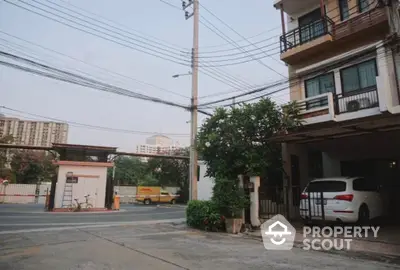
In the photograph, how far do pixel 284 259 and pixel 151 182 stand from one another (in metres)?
32.4

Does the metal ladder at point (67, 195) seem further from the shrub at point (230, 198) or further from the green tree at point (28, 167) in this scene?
the green tree at point (28, 167)

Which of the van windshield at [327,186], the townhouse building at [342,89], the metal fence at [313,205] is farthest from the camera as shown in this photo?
the townhouse building at [342,89]

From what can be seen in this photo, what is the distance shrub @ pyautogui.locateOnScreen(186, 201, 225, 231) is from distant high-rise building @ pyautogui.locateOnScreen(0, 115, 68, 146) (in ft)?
98.5

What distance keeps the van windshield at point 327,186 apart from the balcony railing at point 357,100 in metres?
2.89

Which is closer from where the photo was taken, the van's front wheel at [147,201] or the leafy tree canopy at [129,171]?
the van's front wheel at [147,201]

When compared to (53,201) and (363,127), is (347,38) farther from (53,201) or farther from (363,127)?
(53,201)

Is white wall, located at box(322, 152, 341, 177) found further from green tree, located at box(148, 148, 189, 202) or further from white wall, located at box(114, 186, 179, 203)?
white wall, located at box(114, 186, 179, 203)

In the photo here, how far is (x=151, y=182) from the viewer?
37.7 m

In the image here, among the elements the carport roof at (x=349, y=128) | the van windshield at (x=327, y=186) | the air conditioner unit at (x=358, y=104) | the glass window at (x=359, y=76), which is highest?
the glass window at (x=359, y=76)

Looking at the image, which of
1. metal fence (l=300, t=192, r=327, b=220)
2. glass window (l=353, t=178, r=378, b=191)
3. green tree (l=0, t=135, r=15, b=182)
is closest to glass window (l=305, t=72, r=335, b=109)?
glass window (l=353, t=178, r=378, b=191)

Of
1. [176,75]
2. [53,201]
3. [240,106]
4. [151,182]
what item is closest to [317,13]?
[240,106]

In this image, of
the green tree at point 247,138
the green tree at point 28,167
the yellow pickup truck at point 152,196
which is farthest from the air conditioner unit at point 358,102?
the green tree at point 28,167

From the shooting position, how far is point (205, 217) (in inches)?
436

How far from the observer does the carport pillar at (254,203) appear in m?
10.6
